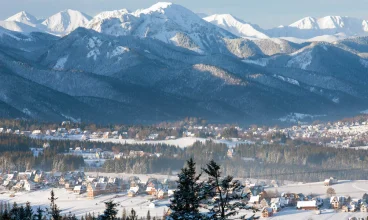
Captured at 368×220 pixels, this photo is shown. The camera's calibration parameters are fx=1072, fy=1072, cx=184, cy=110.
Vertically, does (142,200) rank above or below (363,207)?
above

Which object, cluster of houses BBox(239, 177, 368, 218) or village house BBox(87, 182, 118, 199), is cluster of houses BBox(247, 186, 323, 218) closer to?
cluster of houses BBox(239, 177, 368, 218)

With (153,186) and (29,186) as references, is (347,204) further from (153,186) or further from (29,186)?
(29,186)

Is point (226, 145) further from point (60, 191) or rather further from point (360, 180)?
point (60, 191)

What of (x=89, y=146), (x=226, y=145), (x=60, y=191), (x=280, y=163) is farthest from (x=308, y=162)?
(x=60, y=191)

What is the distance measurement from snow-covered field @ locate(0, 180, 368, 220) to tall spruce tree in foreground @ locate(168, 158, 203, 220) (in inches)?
1706

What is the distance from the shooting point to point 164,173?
12331 cm

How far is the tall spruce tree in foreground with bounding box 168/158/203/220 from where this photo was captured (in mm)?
37094

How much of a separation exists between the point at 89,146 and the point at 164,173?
27.5m

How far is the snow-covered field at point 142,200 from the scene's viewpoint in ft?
289

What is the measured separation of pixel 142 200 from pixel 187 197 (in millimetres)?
60316

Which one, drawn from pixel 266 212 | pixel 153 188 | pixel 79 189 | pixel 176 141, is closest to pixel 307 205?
pixel 266 212

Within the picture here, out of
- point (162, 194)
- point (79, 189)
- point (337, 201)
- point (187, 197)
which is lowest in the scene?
point (337, 201)

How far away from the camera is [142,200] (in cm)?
9725

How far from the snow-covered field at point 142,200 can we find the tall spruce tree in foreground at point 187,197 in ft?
142
